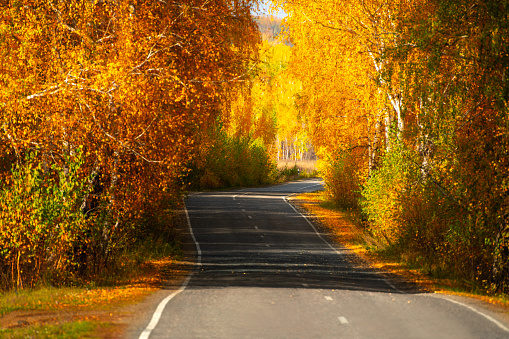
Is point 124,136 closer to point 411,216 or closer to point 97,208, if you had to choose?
point 97,208

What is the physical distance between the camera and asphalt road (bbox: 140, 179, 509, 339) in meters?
12.4

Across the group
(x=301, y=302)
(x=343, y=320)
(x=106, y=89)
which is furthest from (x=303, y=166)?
→ (x=343, y=320)

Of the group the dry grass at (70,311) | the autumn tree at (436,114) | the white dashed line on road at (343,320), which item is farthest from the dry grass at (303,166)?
the white dashed line on road at (343,320)

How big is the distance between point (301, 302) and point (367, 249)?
613 inches

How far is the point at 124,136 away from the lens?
17469 mm

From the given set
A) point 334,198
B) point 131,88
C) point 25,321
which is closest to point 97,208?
point 131,88

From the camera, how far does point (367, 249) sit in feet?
102

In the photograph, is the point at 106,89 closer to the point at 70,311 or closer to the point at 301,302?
the point at 70,311

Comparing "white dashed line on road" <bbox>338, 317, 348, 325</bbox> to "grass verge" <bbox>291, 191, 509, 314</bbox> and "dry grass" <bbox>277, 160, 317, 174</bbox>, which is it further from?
"dry grass" <bbox>277, 160, 317, 174</bbox>

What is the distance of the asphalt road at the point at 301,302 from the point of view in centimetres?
1242

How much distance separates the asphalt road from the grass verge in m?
0.72

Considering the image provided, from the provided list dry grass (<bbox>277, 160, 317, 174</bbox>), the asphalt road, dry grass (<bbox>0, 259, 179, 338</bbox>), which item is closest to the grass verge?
the asphalt road

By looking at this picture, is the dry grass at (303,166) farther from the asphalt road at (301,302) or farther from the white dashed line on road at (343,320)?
the white dashed line on road at (343,320)

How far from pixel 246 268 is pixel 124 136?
25.0ft
